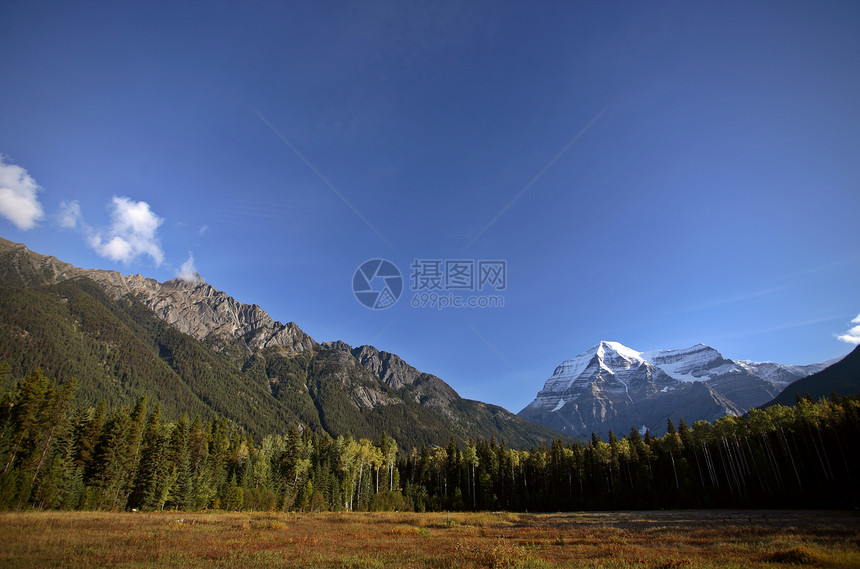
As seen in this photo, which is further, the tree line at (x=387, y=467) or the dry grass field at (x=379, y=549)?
the tree line at (x=387, y=467)

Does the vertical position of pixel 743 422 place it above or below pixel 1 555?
above

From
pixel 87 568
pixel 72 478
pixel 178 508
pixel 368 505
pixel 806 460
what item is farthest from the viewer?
pixel 368 505

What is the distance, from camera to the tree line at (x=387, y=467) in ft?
148

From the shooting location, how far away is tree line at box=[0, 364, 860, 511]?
148 ft

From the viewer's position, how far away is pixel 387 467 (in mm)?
92438

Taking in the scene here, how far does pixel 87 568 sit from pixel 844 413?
92.4m

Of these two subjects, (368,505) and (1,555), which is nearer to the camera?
(1,555)

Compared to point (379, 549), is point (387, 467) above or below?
above

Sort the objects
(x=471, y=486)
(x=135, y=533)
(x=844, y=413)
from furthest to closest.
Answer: (x=471, y=486)
(x=844, y=413)
(x=135, y=533)

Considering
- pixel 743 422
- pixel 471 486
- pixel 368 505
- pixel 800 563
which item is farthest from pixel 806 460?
pixel 368 505

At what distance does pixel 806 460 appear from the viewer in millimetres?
64438

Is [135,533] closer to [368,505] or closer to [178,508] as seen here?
[178,508]

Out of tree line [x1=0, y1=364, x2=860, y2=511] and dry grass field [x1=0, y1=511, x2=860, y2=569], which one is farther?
tree line [x1=0, y1=364, x2=860, y2=511]

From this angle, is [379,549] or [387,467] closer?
[379,549]
